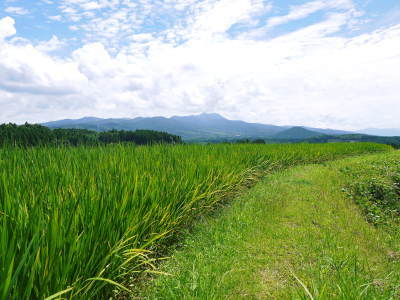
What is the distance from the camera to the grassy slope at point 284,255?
2.77m

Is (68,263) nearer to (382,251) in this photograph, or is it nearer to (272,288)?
(272,288)

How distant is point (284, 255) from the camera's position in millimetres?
3840

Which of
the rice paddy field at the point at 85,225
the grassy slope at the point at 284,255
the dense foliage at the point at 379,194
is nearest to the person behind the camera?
the rice paddy field at the point at 85,225

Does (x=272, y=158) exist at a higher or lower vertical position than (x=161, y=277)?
higher

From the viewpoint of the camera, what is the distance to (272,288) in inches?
118

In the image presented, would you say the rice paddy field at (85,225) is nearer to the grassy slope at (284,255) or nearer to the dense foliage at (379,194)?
the grassy slope at (284,255)

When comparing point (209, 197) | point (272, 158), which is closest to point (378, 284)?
point (209, 197)

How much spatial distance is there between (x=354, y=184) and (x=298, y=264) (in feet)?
18.5

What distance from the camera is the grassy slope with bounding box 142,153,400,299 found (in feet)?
9.10

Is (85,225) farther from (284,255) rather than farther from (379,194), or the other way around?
(379,194)

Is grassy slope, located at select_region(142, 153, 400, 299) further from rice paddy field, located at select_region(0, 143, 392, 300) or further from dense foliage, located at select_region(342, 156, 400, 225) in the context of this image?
rice paddy field, located at select_region(0, 143, 392, 300)

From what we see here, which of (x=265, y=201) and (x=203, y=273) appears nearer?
(x=203, y=273)

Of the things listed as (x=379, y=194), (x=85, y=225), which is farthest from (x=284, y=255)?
(x=379, y=194)

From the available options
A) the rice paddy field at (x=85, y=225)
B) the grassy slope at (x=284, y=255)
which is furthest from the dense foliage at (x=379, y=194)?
the rice paddy field at (x=85, y=225)
